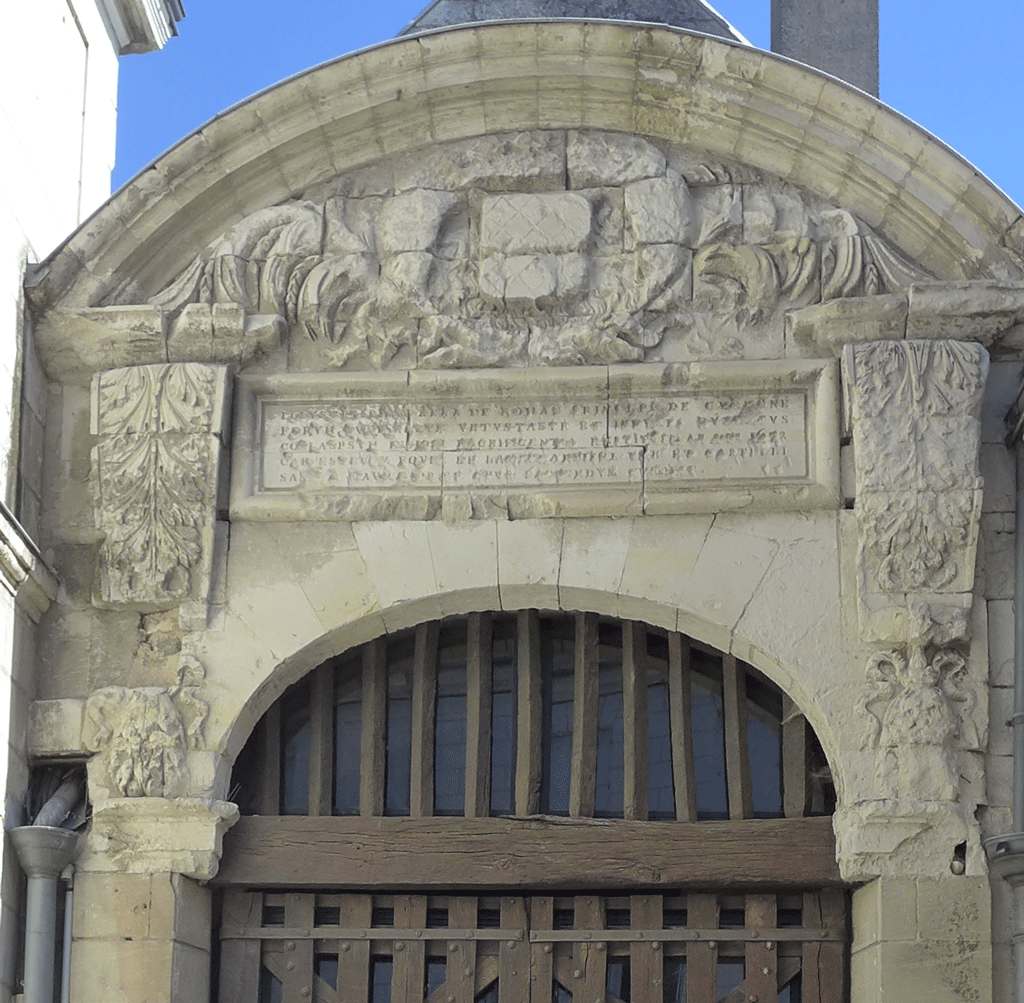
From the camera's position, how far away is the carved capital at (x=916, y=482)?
6035 millimetres

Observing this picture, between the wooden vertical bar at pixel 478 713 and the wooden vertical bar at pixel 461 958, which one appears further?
the wooden vertical bar at pixel 478 713

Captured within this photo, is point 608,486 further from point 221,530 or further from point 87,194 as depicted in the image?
point 87,194

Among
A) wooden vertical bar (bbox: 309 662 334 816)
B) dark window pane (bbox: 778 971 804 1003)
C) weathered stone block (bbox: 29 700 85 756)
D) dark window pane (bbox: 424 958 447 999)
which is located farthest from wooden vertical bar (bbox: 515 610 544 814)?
weathered stone block (bbox: 29 700 85 756)

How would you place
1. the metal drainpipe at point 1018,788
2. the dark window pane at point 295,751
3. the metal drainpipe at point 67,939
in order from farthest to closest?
the dark window pane at point 295,751 < the metal drainpipe at point 67,939 < the metal drainpipe at point 1018,788

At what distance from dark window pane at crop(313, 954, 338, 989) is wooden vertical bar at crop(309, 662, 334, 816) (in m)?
0.53

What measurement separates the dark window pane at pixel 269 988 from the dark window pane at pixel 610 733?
1341 mm

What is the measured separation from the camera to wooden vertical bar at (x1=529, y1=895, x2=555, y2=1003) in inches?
243

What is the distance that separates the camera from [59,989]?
5.98m

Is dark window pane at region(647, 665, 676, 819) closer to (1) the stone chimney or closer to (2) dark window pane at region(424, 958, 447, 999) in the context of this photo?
(2) dark window pane at region(424, 958, 447, 999)

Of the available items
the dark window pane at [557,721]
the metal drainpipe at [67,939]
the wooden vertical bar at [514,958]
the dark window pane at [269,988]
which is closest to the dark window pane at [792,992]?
the wooden vertical bar at [514,958]

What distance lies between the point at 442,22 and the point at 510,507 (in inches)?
133

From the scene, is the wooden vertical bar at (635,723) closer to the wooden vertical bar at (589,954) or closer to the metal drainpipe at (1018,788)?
the wooden vertical bar at (589,954)

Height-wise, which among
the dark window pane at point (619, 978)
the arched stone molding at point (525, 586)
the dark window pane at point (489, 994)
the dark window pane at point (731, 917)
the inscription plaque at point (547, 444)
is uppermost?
the inscription plaque at point (547, 444)

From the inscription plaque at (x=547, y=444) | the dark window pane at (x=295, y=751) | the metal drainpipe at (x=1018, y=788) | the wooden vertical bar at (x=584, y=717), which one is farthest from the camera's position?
the dark window pane at (x=295, y=751)
